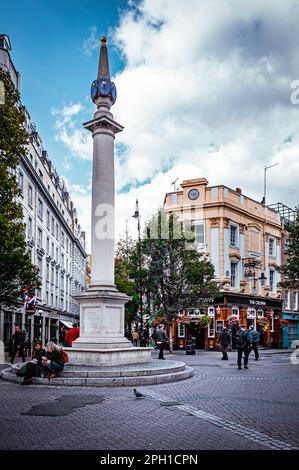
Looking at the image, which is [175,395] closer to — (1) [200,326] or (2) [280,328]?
(1) [200,326]

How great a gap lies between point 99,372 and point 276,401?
4881 millimetres

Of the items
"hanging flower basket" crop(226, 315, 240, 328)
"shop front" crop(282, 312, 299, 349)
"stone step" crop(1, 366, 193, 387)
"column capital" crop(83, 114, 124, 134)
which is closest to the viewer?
"stone step" crop(1, 366, 193, 387)

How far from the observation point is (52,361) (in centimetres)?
1317

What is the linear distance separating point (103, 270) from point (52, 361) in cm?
423

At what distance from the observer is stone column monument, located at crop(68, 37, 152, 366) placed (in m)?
15.3

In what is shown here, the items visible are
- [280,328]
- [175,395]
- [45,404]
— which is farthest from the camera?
[280,328]

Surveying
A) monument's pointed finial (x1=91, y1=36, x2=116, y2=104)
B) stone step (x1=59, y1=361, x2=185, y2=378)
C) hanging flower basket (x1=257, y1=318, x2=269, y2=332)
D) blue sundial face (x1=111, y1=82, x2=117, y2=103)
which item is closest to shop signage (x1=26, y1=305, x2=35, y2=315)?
stone step (x1=59, y1=361, x2=185, y2=378)

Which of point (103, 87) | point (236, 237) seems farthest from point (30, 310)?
point (236, 237)

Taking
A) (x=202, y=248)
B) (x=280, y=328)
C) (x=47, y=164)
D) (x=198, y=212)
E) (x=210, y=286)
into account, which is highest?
(x=47, y=164)

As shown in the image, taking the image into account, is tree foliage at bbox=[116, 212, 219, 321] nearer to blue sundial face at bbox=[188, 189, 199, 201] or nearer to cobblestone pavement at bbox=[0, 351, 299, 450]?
blue sundial face at bbox=[188, 189, 199, 201]

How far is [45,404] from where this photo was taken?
32.1ft

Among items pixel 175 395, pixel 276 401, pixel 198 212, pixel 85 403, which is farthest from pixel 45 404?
pixel 198 212

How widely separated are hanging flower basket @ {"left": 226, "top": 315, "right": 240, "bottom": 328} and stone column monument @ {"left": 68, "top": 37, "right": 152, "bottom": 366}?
19676 millimetres

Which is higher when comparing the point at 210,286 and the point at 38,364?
the point at 210,286
